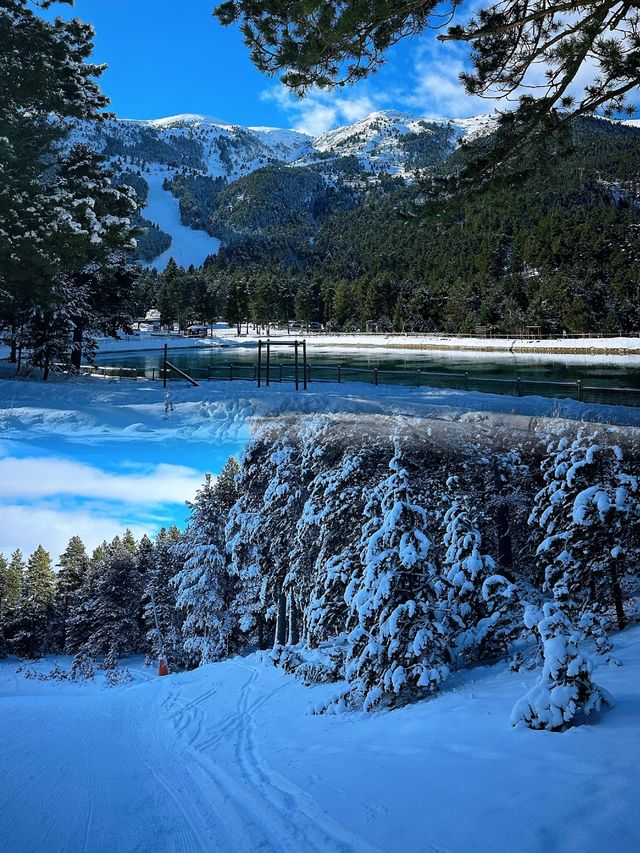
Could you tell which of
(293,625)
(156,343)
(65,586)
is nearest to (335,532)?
(293,625)

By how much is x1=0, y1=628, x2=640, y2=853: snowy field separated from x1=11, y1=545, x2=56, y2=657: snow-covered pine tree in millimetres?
36421

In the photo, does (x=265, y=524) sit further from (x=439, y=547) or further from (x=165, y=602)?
(x=165, y=602)

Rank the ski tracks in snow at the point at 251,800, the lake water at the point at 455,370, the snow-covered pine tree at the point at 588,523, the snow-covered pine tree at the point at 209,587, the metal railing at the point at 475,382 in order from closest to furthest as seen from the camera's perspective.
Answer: the ski tracks in snow at the point at 251,800, the snow-covered pine tree at the point at 588,523, the metal railing at the point at 475,382, the lake water at the point at 455,370, the snow-covered pine tree at the point at 209,587

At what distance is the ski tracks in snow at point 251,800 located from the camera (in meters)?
5.00

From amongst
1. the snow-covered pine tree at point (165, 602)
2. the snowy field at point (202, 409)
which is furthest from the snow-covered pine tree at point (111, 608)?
the snowy field at point (202, 409)

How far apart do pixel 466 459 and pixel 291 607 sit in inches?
395

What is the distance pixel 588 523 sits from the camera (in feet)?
27.1

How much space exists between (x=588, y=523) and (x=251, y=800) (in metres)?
5.93

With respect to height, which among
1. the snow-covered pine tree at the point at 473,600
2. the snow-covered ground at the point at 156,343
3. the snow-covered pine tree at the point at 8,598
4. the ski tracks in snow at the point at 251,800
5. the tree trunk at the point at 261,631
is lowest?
the snow-covered pine tree at the point at 8,598

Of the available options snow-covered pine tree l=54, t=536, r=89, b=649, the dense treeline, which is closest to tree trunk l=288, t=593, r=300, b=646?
the dense treeline

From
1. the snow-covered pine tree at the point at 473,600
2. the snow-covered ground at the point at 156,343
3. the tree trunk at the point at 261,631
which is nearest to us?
the snow-covered pine tree at the point at 473,600

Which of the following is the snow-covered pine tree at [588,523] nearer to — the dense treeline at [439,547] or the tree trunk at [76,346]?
the dense treeline at [439,547]

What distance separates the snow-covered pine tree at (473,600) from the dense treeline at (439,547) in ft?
0.09

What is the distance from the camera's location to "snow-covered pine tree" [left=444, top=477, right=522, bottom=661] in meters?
8.87
